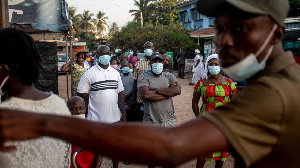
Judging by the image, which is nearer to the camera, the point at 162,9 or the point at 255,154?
the point at 255,154

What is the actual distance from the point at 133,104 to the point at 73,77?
5.56 feet

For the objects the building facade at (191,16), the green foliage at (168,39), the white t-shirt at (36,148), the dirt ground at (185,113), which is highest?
the building facade at (191,16)

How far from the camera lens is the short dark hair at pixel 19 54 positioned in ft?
5.83

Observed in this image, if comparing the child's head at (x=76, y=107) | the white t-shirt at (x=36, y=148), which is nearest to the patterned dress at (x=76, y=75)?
the child's head at (x=76, y=107)

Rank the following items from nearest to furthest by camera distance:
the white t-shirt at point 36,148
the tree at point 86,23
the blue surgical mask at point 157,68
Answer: the white t-shirt at point 36,148 → the blue surgical mask at point 157,68 → the tree at point 86,23

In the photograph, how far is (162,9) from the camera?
146 ft

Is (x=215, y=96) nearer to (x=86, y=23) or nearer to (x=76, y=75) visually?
(x=76, y=75)

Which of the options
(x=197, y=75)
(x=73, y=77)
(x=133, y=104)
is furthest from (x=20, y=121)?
(x=197, y=75)

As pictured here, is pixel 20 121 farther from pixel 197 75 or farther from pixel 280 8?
pixel 197 75

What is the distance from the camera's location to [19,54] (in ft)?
5.91

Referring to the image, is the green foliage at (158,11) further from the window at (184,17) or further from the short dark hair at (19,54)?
the short dark hair at (19,54)

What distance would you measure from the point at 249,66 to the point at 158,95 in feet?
12.6

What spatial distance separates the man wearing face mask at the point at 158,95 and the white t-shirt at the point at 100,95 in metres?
0.49

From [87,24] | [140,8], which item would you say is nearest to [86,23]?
[87,24]
